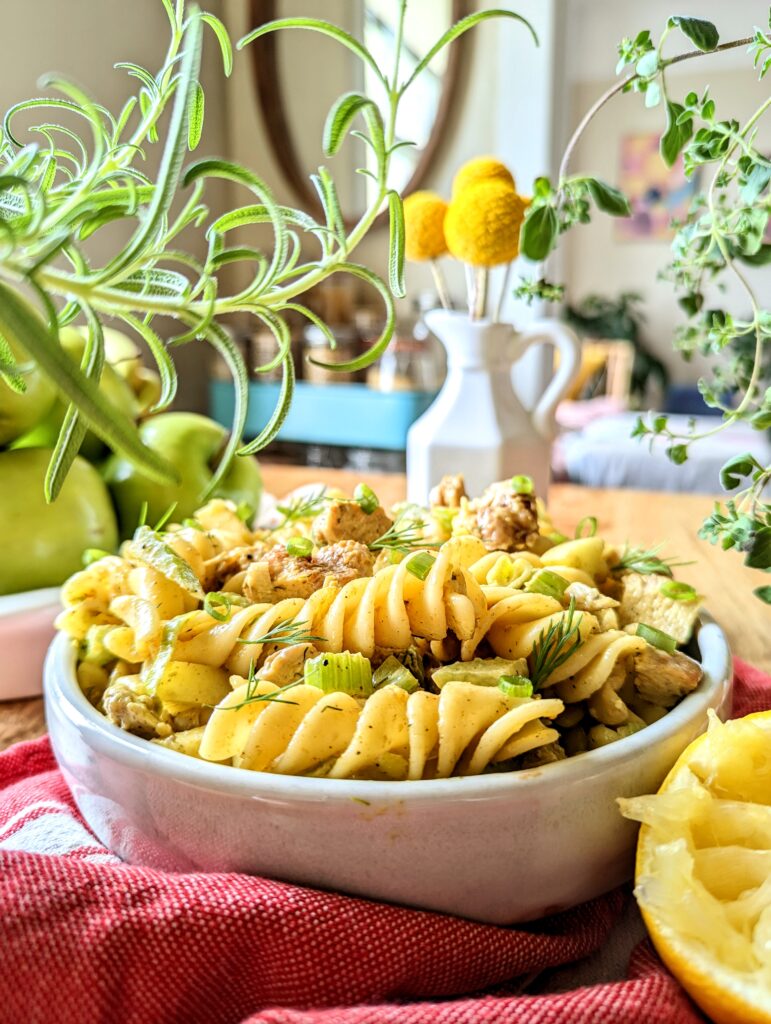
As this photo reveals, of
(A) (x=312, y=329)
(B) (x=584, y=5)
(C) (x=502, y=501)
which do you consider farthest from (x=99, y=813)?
(B) (x=584, y=5)

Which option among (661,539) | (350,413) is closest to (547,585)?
(661,539)

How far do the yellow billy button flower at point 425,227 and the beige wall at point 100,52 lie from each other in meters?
2.13

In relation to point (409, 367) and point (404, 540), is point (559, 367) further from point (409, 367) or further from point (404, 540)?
point (409, 367)

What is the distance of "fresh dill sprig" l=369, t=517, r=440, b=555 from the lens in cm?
76

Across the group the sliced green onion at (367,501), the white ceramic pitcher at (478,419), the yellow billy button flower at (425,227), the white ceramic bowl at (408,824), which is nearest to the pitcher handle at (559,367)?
the white ceramic pitcher at (478,419)

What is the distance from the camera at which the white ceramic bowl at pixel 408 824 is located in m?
0.51

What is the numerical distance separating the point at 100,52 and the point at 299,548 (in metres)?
3.03

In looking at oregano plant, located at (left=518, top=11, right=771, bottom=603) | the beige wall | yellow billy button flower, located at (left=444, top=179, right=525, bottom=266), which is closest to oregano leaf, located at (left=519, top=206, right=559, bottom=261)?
oregano plant, located at (left=518, top=11, right=771, bottom=603)

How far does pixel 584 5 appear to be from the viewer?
6656 millimetres

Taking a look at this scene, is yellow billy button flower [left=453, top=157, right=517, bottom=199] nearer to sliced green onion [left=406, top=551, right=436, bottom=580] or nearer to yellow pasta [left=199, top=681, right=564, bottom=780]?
sliced green onion [left=406, top=551, right=436, bottom=580]

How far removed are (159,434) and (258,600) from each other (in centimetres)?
50

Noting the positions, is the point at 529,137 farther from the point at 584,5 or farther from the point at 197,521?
the point at 584,5

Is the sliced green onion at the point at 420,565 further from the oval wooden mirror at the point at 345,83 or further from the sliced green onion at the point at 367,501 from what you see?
the oval wooden mirror at the point at 345,83

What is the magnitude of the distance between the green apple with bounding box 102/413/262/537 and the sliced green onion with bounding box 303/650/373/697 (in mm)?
439
